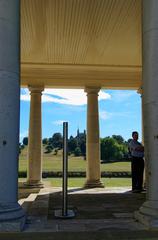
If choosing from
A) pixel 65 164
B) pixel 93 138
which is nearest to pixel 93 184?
pixel 93 138

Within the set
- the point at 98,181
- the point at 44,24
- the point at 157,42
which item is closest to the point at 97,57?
the point at 44,24

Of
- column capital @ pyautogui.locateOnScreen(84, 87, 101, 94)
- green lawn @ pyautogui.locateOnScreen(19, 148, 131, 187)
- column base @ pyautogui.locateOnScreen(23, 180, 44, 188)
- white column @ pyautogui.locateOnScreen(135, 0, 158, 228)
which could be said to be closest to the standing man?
white column @ pyautogui.locateOnScreen(135, 0, 158, 228)

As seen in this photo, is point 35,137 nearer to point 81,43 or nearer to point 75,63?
point 75,63

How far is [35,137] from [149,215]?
124 feet

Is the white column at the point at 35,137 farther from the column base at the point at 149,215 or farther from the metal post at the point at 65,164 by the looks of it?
the column base at the point at 149,215

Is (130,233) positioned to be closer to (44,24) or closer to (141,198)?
(141,198)

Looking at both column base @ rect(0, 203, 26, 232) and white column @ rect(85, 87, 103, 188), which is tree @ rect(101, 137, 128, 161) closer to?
white column @ rect(85, 87, 103, 188)

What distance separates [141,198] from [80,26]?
1952 centimetres

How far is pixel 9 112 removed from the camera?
22375 mm

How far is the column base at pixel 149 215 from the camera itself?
72.2 ft

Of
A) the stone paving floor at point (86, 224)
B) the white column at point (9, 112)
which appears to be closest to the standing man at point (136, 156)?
the stone paving floor at point (86, 224)

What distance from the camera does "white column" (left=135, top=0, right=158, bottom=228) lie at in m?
23.4

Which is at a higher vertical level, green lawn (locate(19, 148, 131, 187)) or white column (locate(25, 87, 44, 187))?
white column (locate(25, 87, 44, 187))

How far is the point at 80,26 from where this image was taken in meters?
42.6
